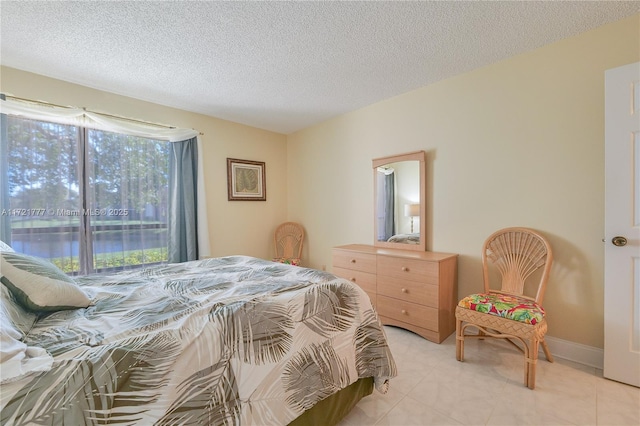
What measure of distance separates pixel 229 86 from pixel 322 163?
1.63 metres

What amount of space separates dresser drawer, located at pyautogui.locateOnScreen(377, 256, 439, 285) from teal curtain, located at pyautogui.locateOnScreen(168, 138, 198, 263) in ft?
7.39

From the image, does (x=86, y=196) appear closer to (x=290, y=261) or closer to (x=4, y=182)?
(x=4, y=182)

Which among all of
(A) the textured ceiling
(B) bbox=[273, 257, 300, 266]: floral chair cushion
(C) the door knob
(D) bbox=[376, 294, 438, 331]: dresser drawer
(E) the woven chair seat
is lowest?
(D) bbox=[376, 294, 438, 331]: dresser drawer

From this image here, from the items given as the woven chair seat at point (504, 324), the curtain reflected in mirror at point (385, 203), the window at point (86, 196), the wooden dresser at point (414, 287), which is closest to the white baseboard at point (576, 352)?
the woven chair seat at point (504, 324)

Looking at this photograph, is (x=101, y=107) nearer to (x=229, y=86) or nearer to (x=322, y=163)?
(x=229, y=86)

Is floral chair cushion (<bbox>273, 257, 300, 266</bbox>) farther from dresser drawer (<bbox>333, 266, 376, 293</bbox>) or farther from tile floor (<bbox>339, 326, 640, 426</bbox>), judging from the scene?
tile floor (<bbox>339, 326, 640, 426</bbox>)

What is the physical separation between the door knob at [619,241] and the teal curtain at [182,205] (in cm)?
380

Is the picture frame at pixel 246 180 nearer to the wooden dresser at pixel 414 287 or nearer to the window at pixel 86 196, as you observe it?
the window at pixel 86 196

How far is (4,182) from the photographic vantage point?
2.32m

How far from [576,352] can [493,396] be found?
3.09 ft

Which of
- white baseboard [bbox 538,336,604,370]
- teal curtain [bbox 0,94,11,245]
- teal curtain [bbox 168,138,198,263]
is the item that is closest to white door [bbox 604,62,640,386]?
white baseboard [bbox 538,336,604,370]

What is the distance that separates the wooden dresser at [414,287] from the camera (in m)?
2.46

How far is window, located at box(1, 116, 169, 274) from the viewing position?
97.2 inches

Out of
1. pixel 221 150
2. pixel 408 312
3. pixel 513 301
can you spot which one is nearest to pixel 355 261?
pixel 408 312
